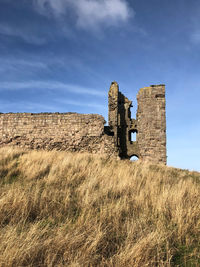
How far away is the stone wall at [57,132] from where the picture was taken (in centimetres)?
1452

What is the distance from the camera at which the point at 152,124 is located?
17906mm

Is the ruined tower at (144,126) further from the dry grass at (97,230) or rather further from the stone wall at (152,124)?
the dry grass at (97,230)

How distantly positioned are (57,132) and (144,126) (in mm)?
8208

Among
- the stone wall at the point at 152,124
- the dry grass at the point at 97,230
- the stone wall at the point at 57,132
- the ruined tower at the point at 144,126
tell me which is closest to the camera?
the dry grass at the point at 97,230

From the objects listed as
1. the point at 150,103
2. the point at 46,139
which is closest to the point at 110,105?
the point at 150,103

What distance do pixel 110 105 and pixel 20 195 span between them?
16.6m

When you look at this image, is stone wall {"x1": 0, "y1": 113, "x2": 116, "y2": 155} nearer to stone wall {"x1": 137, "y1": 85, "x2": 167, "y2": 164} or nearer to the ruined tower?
the ruined tower

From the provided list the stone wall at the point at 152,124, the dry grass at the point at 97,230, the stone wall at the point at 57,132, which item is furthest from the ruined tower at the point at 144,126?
the dry grass at the point at 97,230

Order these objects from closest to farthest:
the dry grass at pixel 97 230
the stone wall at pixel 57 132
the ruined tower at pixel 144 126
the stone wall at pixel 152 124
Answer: the dry grass at pixel 97 230
the stone wall at pixel 57 132
the stone wall at pixel 152 124
the ruined tower at pixel 144 126

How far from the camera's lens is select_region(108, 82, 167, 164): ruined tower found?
57.7ft

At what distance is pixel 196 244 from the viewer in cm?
259

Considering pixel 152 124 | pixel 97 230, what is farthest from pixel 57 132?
pixel 97 230

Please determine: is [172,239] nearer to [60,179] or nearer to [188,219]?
[188,219]

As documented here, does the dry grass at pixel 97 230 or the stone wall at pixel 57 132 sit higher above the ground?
the stone wall at pixel 57 132
